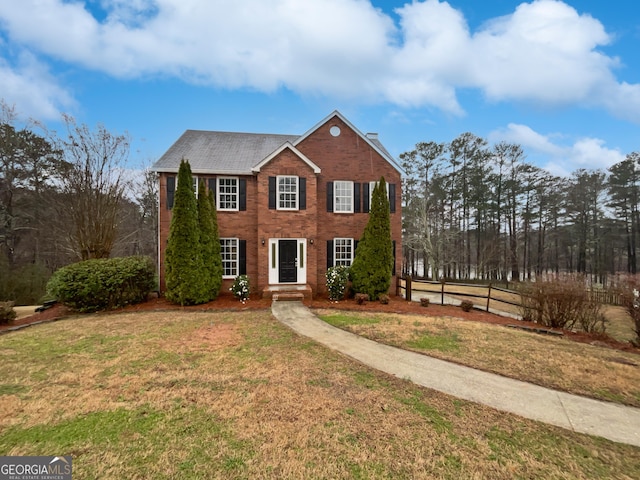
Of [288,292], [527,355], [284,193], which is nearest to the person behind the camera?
[527,355]

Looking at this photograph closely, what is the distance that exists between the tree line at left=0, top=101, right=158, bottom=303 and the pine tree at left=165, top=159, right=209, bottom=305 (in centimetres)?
474

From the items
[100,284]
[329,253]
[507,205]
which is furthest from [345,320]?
[507,205]

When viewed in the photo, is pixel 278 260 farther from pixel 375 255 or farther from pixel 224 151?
pixel 224 151

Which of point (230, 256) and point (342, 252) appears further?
point (342, 252)

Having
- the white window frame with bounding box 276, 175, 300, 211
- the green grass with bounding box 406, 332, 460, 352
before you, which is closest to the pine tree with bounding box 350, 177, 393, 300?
the white window frame with bounding box 276, 175, 300, 211

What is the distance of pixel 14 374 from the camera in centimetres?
514

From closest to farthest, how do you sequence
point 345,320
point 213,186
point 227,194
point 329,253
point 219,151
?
1. point 345,320
2. point 213,186
3. point 227,194
4. point 329,253
5. point 219,151

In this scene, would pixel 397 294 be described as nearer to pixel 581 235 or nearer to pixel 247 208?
pixel 247 208

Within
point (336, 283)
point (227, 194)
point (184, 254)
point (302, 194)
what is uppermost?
point (227, 194)

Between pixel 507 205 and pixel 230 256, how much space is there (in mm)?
31015

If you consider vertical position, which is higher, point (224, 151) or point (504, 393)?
point (224, 151)

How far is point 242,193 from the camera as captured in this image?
45.1 ft

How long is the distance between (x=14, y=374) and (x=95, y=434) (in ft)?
10.9

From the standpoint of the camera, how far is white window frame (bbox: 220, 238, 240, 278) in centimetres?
1353
